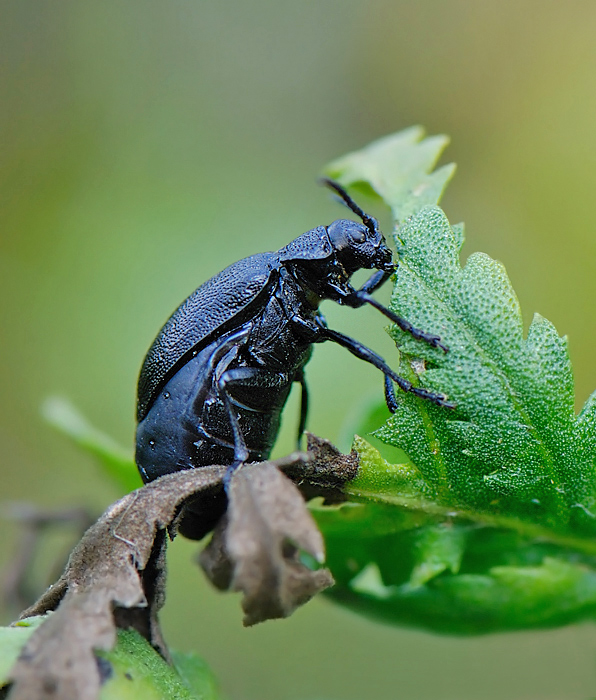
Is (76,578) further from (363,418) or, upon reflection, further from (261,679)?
(261,679)

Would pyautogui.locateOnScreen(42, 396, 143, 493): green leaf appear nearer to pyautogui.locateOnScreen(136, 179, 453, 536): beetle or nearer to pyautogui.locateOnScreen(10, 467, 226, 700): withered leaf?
pyautogui.locateOnScreen(136, 179, 453, 536): beetle

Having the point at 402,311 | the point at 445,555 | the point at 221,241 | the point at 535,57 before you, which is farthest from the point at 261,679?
the point at 535,57

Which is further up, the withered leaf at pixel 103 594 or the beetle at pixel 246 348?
the beetle at pixel 246 348

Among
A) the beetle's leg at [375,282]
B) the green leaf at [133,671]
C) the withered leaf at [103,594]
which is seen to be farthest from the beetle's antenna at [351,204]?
the green leaf at [133,671]

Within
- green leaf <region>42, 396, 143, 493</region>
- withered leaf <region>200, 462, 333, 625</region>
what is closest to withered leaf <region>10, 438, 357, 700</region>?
withered leaf <region>200, 462, 333, 625</region>

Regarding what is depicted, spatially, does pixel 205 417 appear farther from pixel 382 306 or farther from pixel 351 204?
pixel 351 204

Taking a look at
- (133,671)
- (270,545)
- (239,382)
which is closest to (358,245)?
(239,382)

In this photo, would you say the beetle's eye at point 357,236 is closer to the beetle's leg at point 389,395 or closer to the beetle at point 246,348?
the beetle at point 246,348
